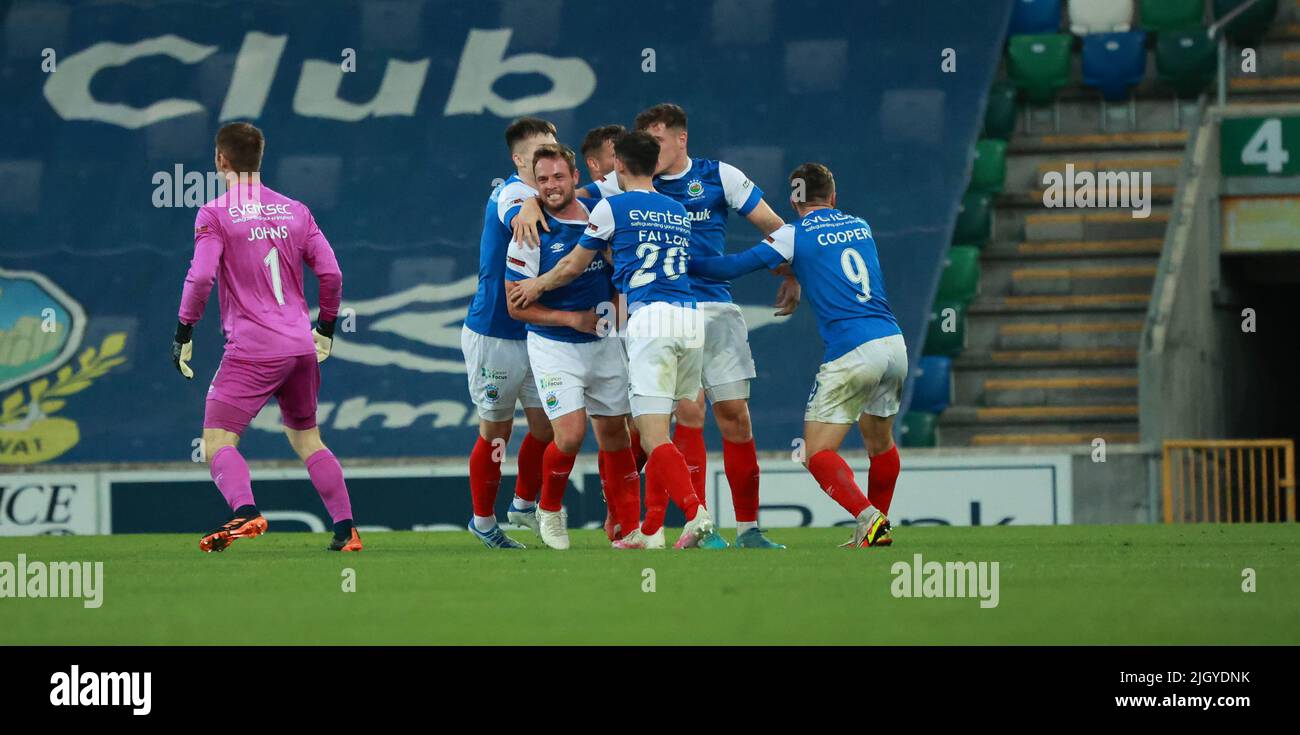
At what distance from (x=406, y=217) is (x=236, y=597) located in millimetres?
12543

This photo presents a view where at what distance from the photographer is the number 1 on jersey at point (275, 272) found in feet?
30.7

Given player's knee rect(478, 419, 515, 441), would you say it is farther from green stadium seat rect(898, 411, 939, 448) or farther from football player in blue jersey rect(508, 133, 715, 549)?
green stadium seat rect(898, 411, 939, 448)

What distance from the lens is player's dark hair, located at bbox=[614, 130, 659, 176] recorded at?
8984mm

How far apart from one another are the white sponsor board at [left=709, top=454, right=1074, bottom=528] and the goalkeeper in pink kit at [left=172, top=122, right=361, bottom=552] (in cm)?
580

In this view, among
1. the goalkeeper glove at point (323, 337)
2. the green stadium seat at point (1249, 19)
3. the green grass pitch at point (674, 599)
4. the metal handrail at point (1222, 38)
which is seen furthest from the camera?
the green stadium seat at point (1249, 19)

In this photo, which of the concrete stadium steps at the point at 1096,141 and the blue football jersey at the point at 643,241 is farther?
the concrete stadium steps at the point at 1096,141

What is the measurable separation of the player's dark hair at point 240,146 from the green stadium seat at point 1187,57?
12.4 m

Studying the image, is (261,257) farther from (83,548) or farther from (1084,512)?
(1084,512)

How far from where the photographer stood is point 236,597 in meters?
6.85

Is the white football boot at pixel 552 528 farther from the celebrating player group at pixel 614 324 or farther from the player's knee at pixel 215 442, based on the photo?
the player's knee at pixel 215 442

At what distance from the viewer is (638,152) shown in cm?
898

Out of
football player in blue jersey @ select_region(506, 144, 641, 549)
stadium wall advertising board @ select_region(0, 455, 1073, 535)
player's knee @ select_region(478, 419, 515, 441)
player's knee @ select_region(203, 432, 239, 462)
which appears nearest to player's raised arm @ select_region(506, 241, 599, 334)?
football player in blue jersey @ select_region(506, 144, 641, 549)

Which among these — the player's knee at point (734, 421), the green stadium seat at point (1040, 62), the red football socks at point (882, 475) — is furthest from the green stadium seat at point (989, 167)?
the player's knee at point (734, 421)

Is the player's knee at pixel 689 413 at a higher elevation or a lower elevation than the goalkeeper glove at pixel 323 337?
lower
